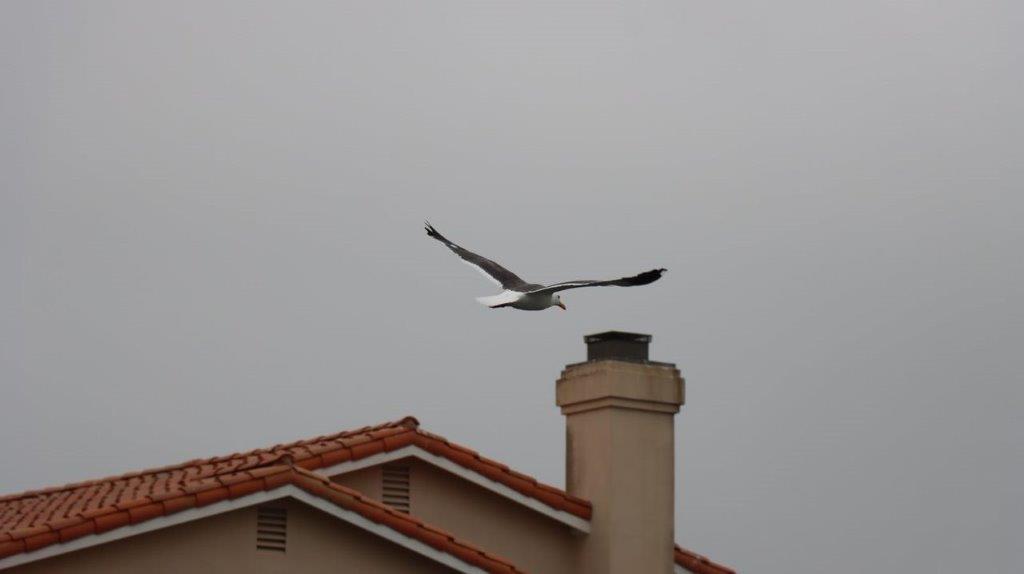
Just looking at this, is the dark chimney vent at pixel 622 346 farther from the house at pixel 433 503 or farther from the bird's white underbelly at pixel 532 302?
the bird's white underbelly at pixel 532 302

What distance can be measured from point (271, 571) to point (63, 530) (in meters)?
1.81

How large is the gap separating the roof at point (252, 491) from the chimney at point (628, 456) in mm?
393

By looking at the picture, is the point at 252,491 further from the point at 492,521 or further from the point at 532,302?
the point at 532,302

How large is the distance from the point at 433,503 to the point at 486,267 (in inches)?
175

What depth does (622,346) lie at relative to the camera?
18516 mm

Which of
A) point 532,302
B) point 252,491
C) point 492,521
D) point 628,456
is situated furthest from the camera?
point 532,302

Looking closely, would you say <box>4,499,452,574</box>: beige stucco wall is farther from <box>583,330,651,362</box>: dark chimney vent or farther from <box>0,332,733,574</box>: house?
<box>583,330,651,362</box>: dark chimney vent

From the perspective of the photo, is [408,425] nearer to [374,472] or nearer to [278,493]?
[374,472]

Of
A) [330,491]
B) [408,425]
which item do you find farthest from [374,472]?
[330,491]

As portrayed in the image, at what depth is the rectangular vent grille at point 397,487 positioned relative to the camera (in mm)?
18044

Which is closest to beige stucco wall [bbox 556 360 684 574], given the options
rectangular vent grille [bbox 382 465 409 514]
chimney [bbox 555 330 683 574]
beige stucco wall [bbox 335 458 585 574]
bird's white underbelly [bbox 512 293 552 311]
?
chimney [bbox 555 330 683 574]

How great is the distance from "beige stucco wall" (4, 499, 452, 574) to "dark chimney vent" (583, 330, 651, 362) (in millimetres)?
3026

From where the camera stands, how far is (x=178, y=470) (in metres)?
20.4

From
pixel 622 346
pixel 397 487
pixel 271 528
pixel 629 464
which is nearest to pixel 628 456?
pixel 629 464
